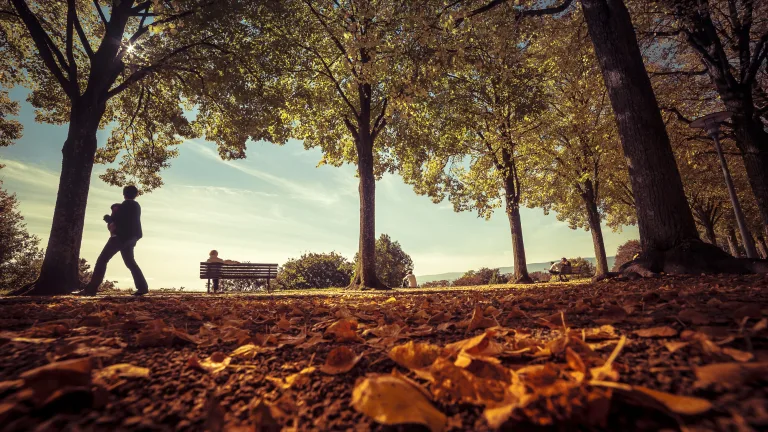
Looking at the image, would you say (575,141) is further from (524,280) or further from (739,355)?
(739,355)

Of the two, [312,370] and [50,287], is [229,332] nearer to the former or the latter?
[312,370]

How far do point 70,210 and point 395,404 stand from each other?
9829 millimetres

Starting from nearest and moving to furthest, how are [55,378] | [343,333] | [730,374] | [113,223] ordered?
1. [730,374]
2. [55,378]
3. [343,333]
4. [113,223]

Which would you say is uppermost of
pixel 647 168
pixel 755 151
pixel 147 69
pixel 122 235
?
pixel 147 69

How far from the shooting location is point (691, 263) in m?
4.33

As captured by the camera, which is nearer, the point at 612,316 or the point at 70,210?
the point at 612,316

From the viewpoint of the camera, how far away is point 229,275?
12391 mm

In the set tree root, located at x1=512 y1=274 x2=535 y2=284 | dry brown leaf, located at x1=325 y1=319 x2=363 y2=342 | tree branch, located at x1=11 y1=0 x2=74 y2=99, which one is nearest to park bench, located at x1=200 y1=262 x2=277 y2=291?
tree branch, located at x1=11 y1=0 x2=74 y2=99

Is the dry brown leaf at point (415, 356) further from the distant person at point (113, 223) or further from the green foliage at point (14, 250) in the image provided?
the green foliage at point (14, 250)

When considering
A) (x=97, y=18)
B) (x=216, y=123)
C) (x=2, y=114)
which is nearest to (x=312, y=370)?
(x=216, y=123)

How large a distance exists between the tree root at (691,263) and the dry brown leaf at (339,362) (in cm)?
492

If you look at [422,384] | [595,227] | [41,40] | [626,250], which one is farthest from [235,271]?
[626,250]

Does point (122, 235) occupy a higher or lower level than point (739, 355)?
higher

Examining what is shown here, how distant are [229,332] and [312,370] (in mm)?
866
